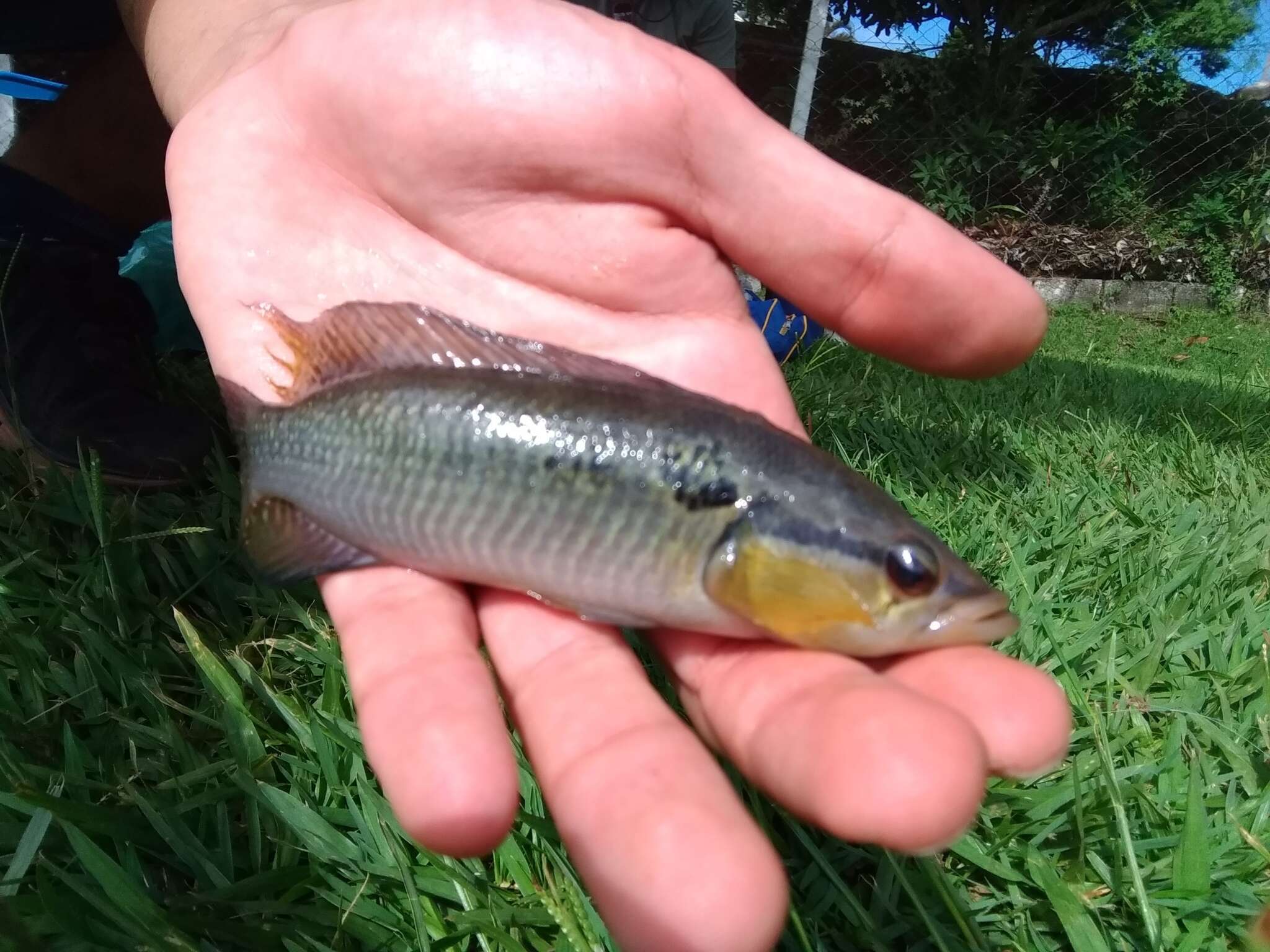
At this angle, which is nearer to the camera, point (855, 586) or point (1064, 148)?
point (855, 586)

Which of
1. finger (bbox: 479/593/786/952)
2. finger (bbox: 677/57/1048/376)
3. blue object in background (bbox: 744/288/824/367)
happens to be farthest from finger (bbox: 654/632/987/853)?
blue object in background (bbox: 744/288/824/367)

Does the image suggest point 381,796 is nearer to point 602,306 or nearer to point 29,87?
point 602,306

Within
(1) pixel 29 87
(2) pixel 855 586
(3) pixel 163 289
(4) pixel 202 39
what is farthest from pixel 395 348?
(1) pixel 29 87

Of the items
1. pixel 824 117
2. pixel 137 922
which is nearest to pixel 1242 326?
pixel 824 117

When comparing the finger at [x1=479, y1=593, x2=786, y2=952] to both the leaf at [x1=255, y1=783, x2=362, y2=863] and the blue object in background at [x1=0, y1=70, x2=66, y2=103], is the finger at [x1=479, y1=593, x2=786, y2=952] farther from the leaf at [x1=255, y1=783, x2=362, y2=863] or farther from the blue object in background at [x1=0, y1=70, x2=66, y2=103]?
the blue object in background at [x1=0, y1=70, x2=66, y2=103]

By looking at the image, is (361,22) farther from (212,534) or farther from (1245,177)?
(1245,177)

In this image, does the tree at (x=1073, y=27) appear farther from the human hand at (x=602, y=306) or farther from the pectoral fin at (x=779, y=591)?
the pectoral fin at (x=779, y=591)

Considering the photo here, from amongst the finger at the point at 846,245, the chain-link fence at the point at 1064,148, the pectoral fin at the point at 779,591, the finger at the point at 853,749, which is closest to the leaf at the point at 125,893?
the finger at the point at 853,749
